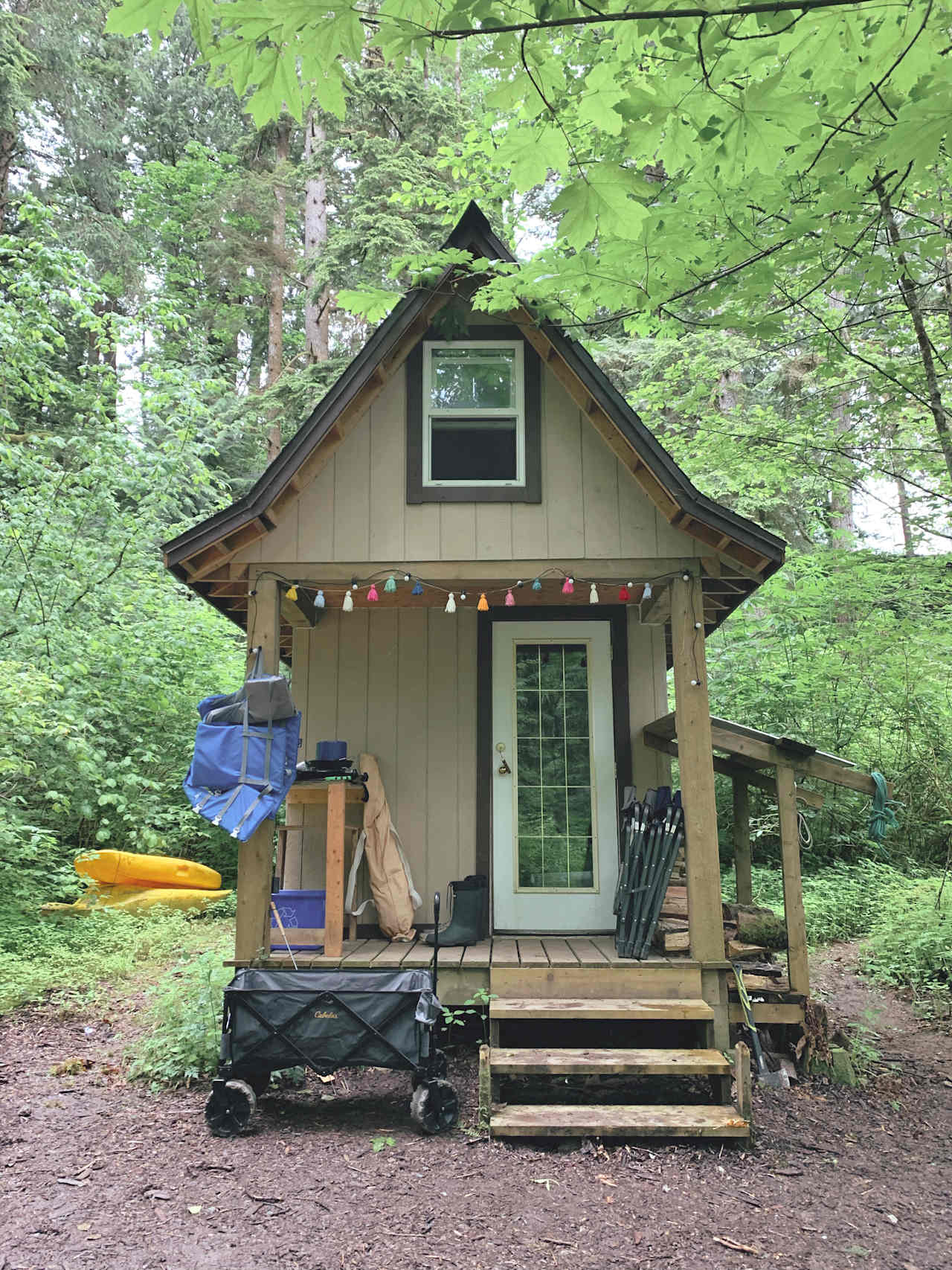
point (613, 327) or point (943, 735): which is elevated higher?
point (613, 327)

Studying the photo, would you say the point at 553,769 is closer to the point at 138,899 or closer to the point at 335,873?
the point at 335,873

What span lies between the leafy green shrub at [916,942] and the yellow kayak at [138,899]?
6.65 m

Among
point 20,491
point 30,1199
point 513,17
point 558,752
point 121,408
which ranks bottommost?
point 30,1199

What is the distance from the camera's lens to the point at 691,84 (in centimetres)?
281

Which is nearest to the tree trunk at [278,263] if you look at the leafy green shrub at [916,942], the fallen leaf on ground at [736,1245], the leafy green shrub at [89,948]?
the leafy green shrub at [89,948]

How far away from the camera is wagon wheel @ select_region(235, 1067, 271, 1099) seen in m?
4.38

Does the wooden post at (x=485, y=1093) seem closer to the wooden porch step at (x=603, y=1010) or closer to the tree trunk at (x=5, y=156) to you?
the wooden porch step at (x=603, y=1010)

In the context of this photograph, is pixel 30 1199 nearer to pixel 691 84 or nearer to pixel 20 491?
pixel 691 84

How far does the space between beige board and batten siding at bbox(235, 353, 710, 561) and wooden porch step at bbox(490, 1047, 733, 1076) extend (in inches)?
115

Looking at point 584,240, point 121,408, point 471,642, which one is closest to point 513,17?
point 584,240

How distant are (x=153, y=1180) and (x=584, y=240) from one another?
424 centimetres

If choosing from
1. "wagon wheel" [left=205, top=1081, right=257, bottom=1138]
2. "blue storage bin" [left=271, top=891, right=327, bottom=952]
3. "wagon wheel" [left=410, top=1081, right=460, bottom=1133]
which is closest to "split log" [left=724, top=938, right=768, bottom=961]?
"wagon wheel" [left=410, top=1081, right=460, bottom=1133]

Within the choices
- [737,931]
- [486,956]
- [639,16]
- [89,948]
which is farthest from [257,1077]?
[639,16]

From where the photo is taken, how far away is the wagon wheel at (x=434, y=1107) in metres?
4.21
